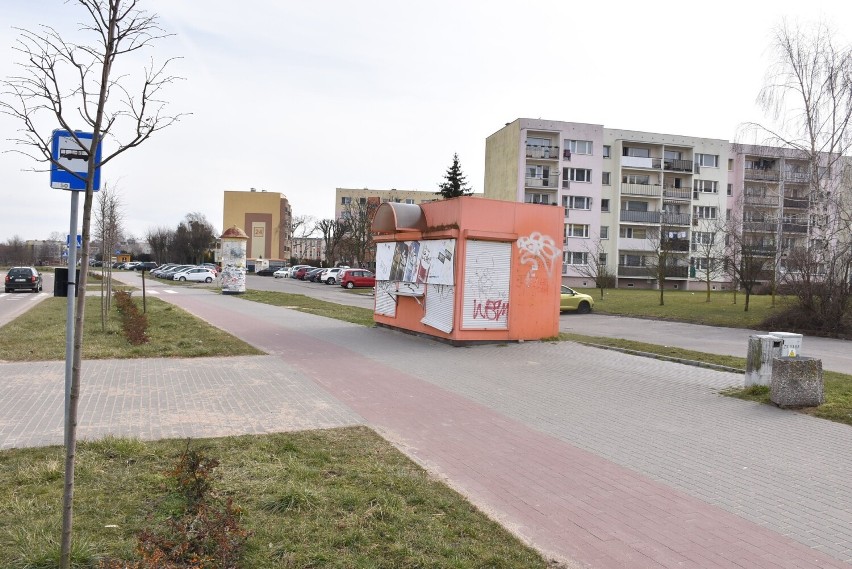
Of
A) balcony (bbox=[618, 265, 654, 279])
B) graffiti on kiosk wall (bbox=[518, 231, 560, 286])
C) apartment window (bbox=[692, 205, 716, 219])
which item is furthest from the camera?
apartment window (bbox=[692, 205, 716, 219])

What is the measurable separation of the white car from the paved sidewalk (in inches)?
1717

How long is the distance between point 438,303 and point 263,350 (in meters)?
4.19

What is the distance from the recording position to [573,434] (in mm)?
6879

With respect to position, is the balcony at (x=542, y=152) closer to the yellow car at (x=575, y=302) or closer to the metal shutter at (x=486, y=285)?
the yellow car at (x=575, y=302)

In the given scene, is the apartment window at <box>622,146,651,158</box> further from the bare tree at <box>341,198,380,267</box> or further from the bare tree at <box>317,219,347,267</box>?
the bare tree at <box>317,219,347,267</box>

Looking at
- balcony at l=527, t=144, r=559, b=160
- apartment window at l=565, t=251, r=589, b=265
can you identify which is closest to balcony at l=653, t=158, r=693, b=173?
balcony at l=527, t=144, r=559, b=160

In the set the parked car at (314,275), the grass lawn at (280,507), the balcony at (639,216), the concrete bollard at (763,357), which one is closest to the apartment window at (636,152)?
the balcony at (639,216)

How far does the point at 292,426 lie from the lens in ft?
22.2

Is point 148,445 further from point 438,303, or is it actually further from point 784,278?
point 784,278

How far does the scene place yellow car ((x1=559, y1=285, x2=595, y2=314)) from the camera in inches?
1102

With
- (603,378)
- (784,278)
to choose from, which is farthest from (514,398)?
(784,278)

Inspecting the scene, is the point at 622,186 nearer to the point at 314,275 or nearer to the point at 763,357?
the point at 314,275

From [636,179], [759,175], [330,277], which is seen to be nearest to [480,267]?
[330,277]

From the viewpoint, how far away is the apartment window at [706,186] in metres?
59.0
